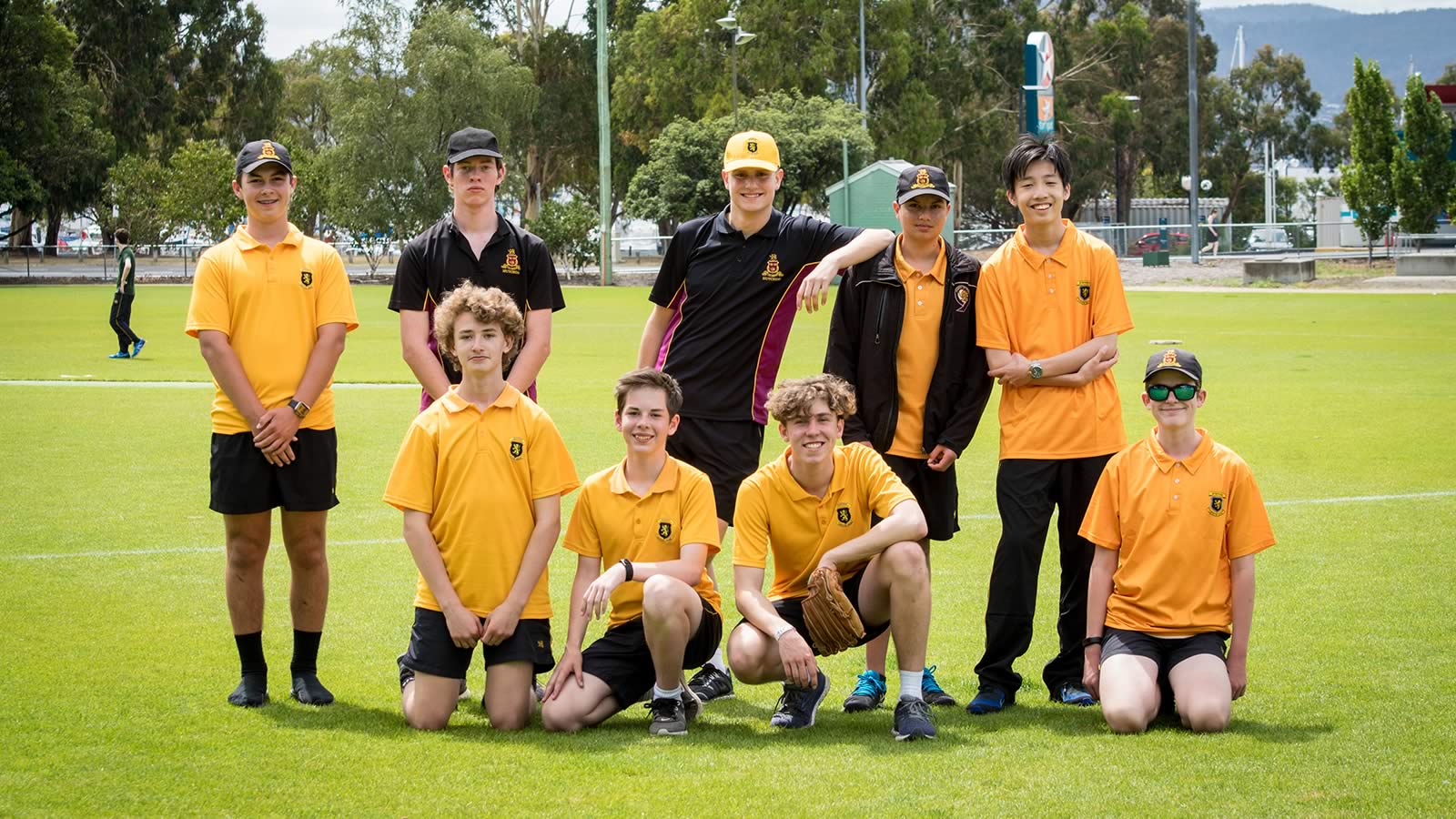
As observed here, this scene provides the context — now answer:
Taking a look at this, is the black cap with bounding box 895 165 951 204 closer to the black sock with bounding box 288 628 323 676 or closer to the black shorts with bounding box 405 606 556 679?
the black shorts with bounding box 405 606 556 679

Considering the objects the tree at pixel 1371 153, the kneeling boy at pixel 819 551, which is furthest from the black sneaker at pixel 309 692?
the tree at pixel 1371 153

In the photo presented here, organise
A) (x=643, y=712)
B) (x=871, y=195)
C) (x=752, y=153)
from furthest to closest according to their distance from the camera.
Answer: (x=871, y=195) → (x=752, y=153) → (x=643, y=712)

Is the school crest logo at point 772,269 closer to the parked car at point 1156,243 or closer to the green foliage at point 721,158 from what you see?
the green foliage at point 721,158

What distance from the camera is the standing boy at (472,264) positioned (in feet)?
20.8

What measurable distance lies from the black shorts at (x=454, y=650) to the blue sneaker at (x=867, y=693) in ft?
3.92

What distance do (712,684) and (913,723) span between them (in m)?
1.23

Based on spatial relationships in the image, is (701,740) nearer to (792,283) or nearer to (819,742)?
(819,742)

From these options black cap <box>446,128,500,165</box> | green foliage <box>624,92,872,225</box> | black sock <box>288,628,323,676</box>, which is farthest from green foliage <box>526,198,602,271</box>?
black sock <box>288,628,323,676</box>

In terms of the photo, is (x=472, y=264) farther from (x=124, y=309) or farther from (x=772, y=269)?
(x=124, y=309)

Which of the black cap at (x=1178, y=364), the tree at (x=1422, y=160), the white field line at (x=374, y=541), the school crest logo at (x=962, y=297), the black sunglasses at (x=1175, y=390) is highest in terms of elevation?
the tree at (x=1422, y=160)

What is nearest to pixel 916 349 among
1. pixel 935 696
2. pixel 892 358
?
pixel 892 358

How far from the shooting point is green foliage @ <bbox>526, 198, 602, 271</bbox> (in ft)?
179

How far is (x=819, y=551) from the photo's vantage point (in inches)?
229

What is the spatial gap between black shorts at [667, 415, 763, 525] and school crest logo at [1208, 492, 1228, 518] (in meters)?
2.00
